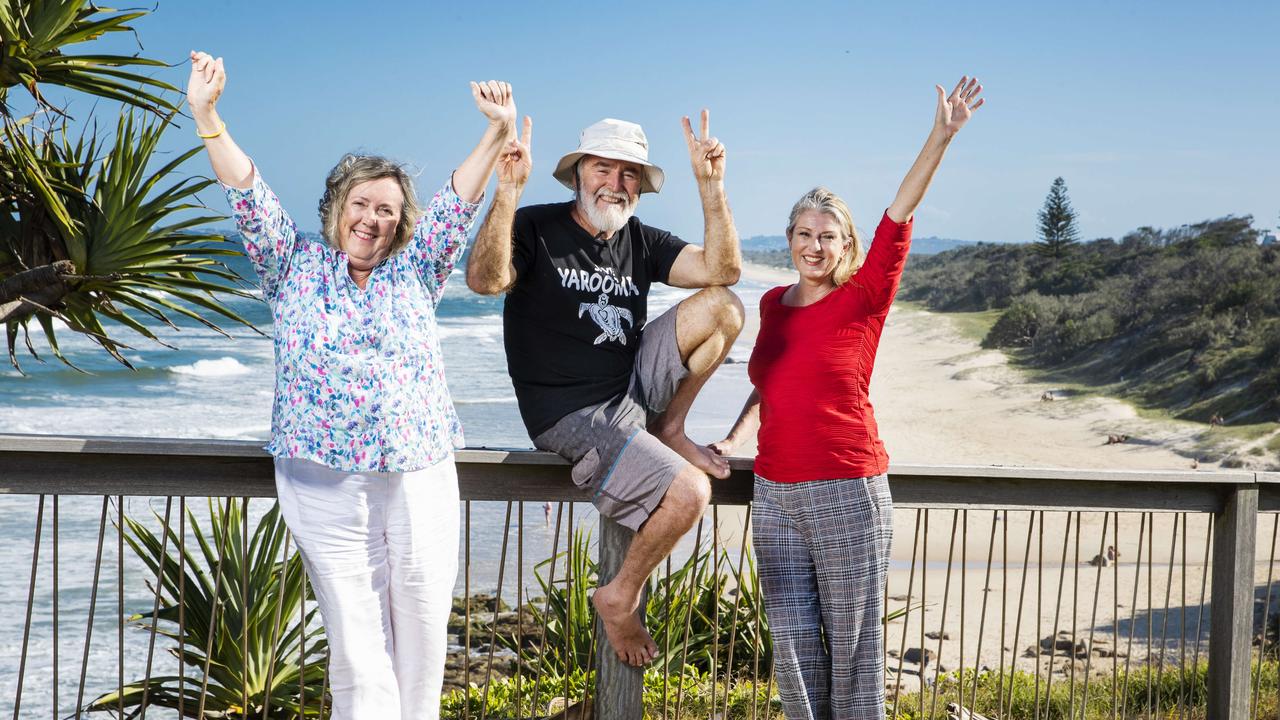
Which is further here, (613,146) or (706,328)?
(613,146)

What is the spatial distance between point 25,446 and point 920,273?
70.3 metres

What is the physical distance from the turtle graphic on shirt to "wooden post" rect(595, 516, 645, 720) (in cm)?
52

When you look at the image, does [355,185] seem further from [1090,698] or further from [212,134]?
[1090,698]

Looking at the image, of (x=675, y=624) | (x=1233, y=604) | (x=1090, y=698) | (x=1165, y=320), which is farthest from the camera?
(x=1165, y=320)

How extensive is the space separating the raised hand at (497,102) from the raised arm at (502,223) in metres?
0.06

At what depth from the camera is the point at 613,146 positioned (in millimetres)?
3100

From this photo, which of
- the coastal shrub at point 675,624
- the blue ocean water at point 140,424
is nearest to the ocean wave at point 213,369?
the blue ocean water at point 140,424

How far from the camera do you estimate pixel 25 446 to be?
9.16 feet

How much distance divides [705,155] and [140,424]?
22.2 meters

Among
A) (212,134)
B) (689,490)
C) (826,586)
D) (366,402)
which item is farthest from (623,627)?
(212,134)

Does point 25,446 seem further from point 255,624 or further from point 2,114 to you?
point 2,114

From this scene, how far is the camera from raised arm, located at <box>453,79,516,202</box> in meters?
2.71

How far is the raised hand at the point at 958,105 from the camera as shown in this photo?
2.85m

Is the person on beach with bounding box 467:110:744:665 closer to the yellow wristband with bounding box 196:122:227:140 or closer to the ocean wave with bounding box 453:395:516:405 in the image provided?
the yellow wristband with bounding box 196:122:227:140
